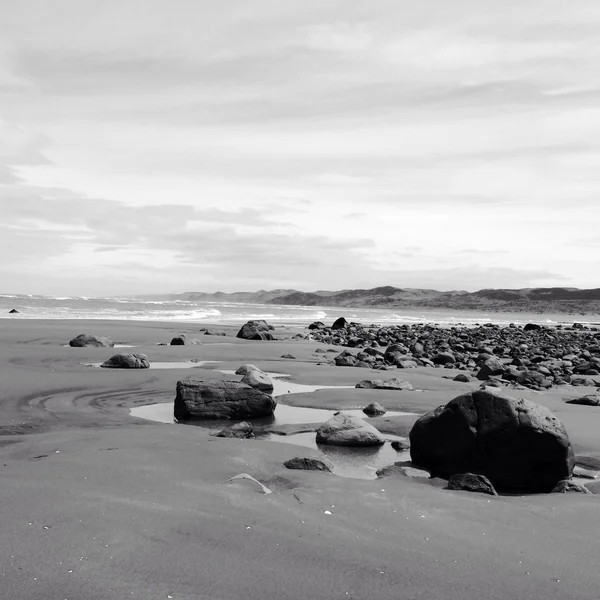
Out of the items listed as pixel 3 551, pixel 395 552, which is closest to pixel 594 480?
pixel 395 552

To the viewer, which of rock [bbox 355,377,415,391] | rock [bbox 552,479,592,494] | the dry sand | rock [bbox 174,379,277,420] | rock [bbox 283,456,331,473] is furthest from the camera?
rock [bbox 355,377,415,391]

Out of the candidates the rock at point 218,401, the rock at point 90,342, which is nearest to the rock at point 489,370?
the rock at point 218,401

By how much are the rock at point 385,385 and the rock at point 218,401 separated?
2.65m

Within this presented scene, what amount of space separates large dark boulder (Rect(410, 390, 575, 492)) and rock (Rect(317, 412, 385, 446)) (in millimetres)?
667

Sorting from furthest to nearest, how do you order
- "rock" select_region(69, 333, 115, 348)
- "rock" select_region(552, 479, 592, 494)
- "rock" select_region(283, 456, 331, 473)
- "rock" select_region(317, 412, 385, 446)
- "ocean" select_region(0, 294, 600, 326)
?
"ocean" select_region(0, 294, 600, 326) → "rock" select_region(69, 333, 115, 348) → "rock" select_region(317, 412, 385, 446) → "rock" select_region(283, 456, 331, 473) → "rock" select_region(552, 479, 592, 494)

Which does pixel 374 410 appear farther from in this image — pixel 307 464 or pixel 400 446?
pixel 307 464

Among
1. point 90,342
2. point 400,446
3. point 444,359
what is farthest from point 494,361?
point 90,342

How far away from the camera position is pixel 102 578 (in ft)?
9.50

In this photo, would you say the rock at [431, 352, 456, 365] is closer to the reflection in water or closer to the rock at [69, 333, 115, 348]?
the reflection in water

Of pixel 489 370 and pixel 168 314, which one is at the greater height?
pixel 168 314

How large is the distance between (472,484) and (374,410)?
3603mm

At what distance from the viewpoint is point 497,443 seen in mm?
5699

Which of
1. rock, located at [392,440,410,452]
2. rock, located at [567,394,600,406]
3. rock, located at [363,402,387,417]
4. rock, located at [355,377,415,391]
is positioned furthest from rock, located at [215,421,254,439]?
rock, located at [567,394,600,406]

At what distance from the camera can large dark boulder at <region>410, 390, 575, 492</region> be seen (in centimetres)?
554
